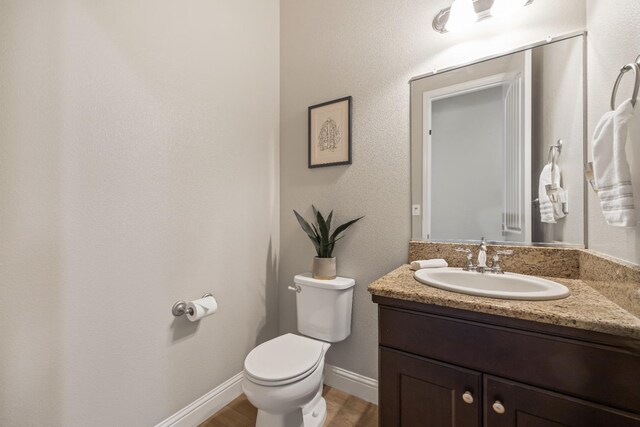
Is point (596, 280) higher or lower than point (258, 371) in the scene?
higher

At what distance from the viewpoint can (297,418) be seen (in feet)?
4.10

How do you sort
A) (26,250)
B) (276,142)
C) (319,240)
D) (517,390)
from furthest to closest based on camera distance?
(276,142), (319,240), (26,250), (517,390)

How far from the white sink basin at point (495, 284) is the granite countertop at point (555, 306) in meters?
0.02

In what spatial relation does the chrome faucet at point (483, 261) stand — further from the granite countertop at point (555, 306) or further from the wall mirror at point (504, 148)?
the granite countertop at point (555, 306)

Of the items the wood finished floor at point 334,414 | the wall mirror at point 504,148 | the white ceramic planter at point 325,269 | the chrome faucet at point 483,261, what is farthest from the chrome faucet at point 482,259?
the wood finished floor at point 334,414

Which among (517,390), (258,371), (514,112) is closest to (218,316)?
(258,371)

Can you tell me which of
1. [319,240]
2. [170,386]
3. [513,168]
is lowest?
[170,386]

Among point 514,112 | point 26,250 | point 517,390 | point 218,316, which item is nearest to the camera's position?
point 517,390

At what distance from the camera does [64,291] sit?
0.97 m

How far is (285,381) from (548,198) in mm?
1377

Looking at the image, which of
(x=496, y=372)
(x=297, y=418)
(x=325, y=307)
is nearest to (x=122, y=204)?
→ (x=325, y=307)

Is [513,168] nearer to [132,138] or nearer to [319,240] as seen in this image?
[319,240]

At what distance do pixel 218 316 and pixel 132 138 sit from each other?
1012 mm

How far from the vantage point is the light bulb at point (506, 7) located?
3.83ft
